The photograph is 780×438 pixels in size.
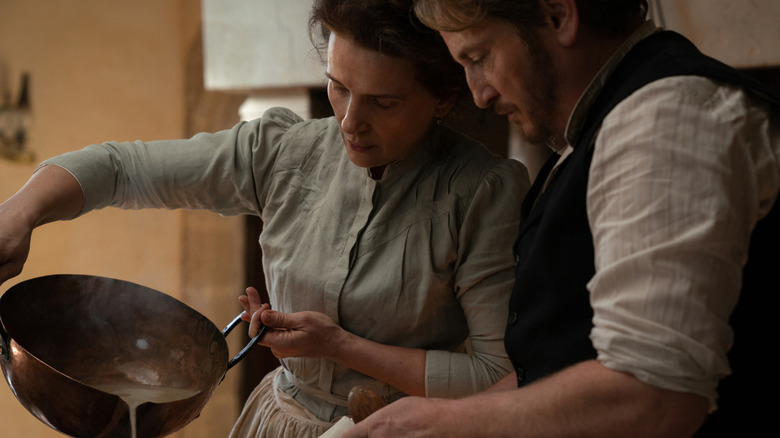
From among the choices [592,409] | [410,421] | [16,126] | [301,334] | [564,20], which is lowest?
[16,126]

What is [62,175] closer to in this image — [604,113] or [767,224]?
[604,113]

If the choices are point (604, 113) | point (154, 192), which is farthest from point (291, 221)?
point (604, 113)

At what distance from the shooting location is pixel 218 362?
159 cm

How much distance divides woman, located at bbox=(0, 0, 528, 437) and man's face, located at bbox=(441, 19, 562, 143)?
11.5 inches

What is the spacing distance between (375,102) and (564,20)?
19.4 inches

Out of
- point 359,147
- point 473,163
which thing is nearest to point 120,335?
point 359,147

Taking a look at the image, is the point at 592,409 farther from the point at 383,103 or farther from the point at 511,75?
the point at 383,103

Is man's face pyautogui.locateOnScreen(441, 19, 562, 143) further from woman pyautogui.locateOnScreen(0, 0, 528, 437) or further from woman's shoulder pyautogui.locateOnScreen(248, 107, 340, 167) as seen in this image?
woman's shoulder pyautogui.locateOnScreen(248, 107, 340, 167)

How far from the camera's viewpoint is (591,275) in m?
1.13

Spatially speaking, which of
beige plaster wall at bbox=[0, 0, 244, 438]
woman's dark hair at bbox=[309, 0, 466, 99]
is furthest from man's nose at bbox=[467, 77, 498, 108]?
beige plaster wall at bbox=[0, 0, 244, 438]

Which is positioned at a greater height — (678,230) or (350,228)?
(678,230)

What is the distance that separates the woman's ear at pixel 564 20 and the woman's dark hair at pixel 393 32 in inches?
15.1

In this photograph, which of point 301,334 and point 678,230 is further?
point 301,334

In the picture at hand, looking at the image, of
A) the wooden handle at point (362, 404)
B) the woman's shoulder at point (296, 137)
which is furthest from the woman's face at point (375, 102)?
the wooden handle at point (362, 404)
